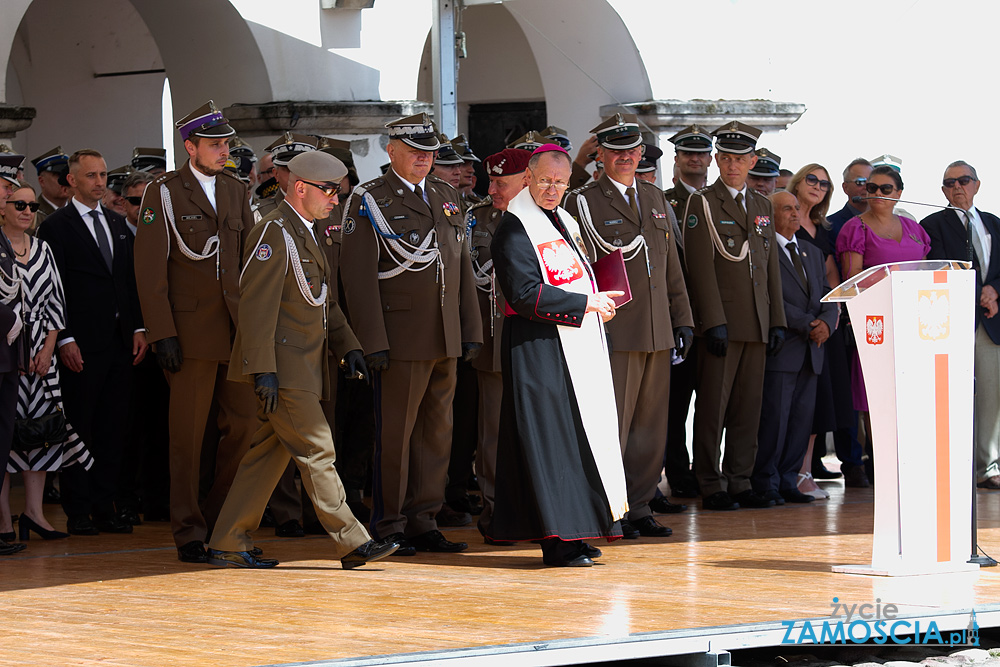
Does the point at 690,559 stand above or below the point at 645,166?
below

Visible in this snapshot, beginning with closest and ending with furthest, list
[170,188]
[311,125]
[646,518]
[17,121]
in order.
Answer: [170,188] < [646,518] < [17,121] < [311,125]

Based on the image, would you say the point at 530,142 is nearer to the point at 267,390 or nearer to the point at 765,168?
the point at 765,168

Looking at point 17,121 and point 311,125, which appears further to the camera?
point 311,125

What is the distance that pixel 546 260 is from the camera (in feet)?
17.7

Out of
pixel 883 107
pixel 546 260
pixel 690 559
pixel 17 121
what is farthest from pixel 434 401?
pixel 883 107

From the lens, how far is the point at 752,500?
7.05 metres

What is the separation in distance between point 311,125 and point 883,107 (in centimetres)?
430

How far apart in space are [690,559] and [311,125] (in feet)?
14.0

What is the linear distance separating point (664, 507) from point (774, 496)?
1.96 ft

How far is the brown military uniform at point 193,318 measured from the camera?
18.7ft

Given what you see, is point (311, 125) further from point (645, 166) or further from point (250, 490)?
point (250, 490)

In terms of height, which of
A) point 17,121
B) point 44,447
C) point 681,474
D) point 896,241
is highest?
point 17,121

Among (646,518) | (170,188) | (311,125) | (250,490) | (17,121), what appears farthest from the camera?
(311,125)

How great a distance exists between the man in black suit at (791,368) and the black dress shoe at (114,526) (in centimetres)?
313
